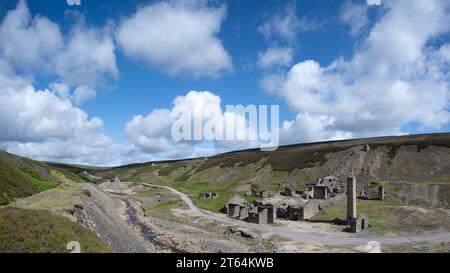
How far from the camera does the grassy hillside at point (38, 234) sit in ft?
73.8

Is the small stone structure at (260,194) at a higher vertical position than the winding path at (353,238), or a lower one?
higher

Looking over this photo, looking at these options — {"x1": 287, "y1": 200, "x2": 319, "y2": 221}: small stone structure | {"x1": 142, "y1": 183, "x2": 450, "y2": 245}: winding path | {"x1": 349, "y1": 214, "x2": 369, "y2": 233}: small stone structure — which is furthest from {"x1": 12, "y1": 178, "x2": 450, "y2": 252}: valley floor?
{"x1": 287, "y1": 200, "x2": 319, "y2": 221}: small stone structure

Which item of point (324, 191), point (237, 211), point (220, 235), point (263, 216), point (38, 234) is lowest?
point (220, 235)

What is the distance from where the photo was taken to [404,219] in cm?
5472

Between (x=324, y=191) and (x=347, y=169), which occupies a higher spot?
(x=347, y=169)

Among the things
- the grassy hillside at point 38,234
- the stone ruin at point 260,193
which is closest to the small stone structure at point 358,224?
the stone ruin at point 260,193

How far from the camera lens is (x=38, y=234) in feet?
79.1

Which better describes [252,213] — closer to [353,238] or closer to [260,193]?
[353,238]

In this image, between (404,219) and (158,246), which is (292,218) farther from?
(158,246)

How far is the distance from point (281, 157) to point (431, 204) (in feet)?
221

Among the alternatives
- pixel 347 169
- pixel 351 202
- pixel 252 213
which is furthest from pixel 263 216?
pixel 347 169

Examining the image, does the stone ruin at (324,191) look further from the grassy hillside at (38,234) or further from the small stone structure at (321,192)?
the grassy hillside at (38,234)
